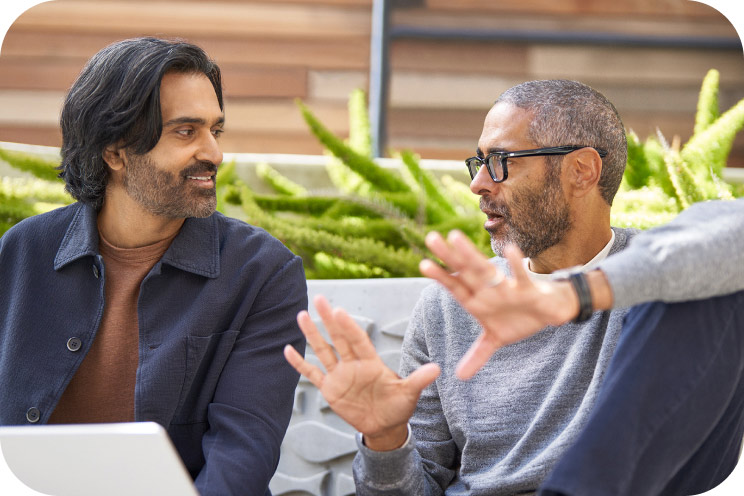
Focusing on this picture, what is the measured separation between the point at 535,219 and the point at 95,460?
0.94 m

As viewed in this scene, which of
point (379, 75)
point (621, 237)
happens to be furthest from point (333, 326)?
point (379, 75)

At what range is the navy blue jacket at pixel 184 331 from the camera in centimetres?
140

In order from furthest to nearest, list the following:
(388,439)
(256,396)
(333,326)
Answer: (256,396) → (388,439) → (333,326)

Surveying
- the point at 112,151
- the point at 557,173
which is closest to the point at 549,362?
the point at 557,173

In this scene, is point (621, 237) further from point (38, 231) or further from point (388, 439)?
point (38, 231)

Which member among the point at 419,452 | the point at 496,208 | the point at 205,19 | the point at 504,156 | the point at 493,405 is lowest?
the point at 419,452

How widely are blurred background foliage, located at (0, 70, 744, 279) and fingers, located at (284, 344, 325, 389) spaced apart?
30.4 inches

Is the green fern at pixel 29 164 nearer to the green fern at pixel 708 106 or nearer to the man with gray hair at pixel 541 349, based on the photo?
the man with gray hair at pixel 541 349

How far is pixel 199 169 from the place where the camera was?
1570 mm

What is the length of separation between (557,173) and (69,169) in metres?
1.01

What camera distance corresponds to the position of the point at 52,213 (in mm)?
1608

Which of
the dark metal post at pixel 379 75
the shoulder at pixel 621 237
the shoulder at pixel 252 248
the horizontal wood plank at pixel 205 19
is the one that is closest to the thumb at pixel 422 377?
the shoulder at pixel 252 248

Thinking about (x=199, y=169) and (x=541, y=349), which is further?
(x=199, y=169)

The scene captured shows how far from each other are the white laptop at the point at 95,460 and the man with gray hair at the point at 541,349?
0.26 metres
